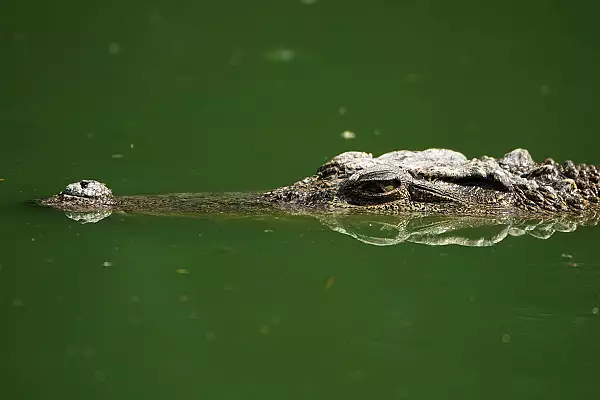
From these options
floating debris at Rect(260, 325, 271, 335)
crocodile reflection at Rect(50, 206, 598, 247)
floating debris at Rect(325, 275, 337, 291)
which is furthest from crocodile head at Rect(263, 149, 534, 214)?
floating debris at Rect(260, 325, 271, 335)

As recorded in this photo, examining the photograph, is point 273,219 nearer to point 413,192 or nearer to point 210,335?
point 413,192
